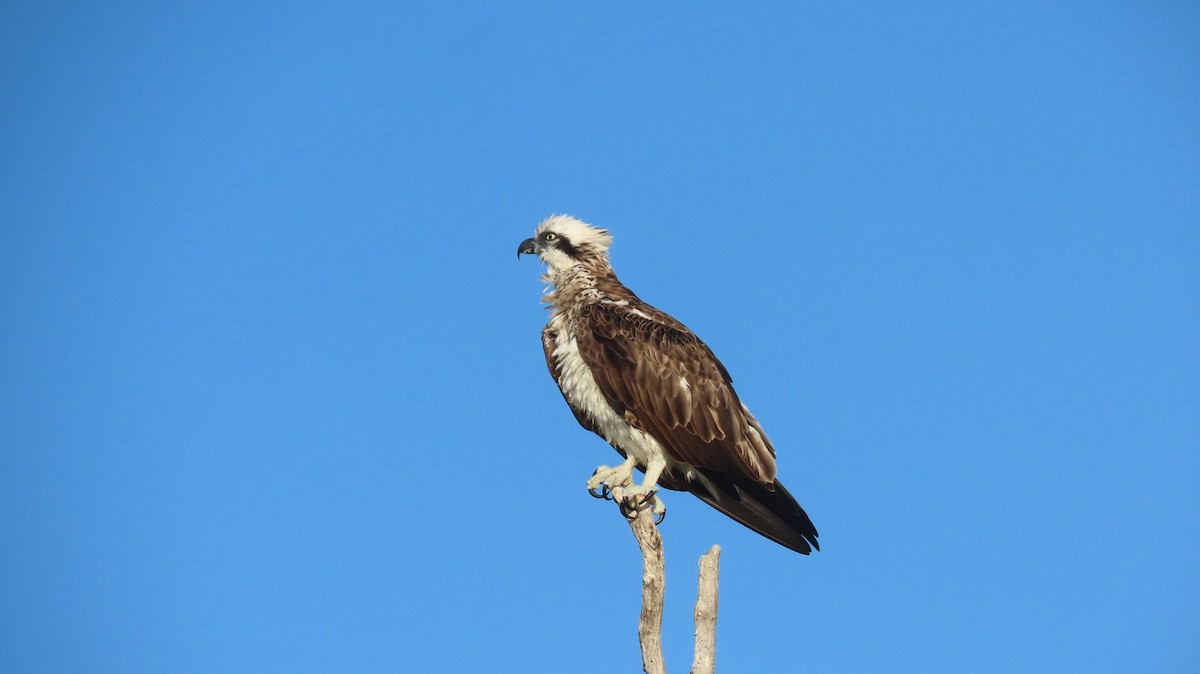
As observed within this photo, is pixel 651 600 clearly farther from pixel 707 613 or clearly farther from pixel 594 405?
pixel 594 405

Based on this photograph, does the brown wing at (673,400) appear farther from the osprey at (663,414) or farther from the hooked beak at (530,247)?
the hooked beak at (530,247)

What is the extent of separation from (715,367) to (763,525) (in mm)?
1408

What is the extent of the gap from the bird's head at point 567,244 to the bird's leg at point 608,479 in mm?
2159

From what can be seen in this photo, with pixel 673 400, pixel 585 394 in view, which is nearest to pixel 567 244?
pixel 585 394

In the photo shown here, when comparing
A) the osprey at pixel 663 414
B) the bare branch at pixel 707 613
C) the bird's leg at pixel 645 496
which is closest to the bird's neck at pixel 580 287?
the osprey at pixel 663 414

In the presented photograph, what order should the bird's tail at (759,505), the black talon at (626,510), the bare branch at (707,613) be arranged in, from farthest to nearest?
the bird's tail at (759,505)
the black talon at (626,510)
the bare branch at (707,613)

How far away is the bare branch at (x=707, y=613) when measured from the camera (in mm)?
7320

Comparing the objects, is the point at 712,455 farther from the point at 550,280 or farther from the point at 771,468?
the point at 550,280

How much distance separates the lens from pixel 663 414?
876 cm

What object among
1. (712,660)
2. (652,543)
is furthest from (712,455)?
(712,660)

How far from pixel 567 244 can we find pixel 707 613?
164 inches

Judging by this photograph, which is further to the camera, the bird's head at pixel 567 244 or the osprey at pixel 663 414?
A: the bird's head at pixel 567 244

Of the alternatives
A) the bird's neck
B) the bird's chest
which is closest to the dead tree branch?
the bird's chest

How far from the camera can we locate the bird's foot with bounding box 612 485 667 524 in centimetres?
835
